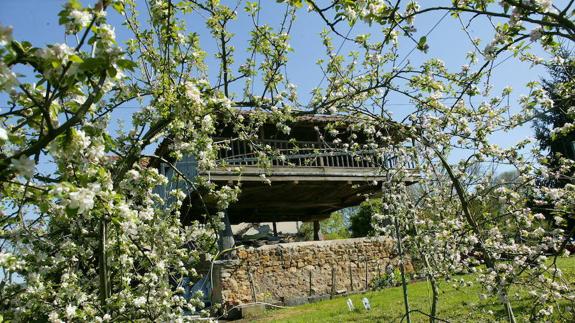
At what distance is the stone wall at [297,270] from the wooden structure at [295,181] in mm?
1494

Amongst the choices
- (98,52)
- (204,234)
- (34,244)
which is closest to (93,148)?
(98,52)

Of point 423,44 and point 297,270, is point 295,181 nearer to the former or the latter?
point 297,270

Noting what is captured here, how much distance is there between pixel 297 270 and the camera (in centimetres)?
1158

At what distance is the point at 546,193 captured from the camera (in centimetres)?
439

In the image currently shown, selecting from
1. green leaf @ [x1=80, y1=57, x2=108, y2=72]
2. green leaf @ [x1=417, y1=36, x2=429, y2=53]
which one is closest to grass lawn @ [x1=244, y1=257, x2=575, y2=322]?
green leaf @ [x1=417, y1=36, x2=429, y2=53]

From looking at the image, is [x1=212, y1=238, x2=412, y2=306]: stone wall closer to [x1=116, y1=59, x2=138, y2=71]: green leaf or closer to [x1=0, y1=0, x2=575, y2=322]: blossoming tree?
[x1=0, y1=0, x2=575, y2=322]: blossoming tree

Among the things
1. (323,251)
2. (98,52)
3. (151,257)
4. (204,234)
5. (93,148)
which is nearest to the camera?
(98,52)

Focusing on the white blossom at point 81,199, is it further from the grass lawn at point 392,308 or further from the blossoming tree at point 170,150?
the grass lawn at point 392,308

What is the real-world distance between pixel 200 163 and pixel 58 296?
1.33 metres

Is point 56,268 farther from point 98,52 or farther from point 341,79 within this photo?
point 341,79

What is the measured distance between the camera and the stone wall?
10445mm

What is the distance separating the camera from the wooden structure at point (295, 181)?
1080 centimetres

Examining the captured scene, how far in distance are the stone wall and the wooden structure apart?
1.49m

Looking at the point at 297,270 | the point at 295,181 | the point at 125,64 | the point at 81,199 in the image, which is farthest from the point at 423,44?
the point at 297,270
